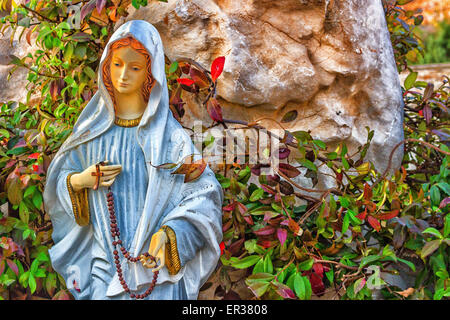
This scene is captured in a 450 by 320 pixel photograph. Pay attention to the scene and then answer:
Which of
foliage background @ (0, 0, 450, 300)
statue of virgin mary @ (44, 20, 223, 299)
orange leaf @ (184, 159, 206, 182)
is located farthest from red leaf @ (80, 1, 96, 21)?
orange leaf @ (184, 159, 206, 182)

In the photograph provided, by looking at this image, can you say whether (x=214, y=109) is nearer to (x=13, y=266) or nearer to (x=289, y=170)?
(x=289, y=170)

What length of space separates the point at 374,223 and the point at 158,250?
3.05 feet

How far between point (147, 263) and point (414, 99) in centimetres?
194

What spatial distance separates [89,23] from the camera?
282 centimetres

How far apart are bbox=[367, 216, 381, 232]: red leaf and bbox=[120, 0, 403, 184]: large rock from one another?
1.69 ft

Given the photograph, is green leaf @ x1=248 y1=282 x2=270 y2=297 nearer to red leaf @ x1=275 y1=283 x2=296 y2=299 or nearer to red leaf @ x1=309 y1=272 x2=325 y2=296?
red leaf @ x1=275 y1=283 x2=296 y2=299

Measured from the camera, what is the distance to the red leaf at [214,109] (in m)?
2.59

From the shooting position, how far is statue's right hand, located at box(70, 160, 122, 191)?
7.40ft

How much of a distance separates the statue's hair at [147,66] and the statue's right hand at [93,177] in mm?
Result: 310

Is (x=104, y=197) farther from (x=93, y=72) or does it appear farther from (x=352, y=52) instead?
(x=352, y=52)

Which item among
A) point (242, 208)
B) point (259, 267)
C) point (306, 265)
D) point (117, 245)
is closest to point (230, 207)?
point (242, 208)

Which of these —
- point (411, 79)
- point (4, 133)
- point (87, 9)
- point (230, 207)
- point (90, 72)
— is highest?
point (87, 9)

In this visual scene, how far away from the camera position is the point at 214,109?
2596 mm
